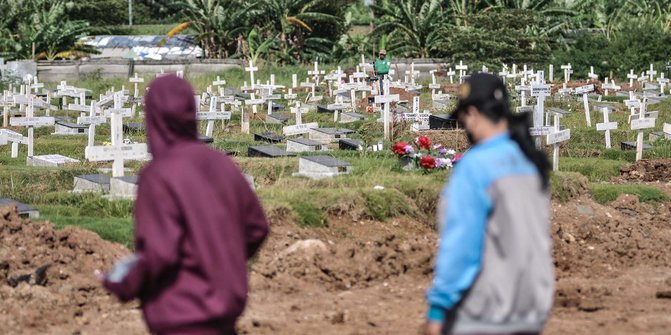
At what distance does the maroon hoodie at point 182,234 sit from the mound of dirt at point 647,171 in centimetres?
1593

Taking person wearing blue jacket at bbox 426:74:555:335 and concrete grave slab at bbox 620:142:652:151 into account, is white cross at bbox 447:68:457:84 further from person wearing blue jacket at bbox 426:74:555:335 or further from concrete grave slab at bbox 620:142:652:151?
person wearing blue jacket at bbox 426:74:555:335

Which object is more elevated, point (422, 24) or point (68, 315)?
point (422, 24)

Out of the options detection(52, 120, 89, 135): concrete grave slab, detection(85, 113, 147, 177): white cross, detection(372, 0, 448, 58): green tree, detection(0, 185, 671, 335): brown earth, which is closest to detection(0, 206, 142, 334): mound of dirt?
detection(0, 185, 671, 335): brown earth

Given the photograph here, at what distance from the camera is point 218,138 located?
1001 inches

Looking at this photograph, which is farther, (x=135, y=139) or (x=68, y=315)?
(x=135, y=139)

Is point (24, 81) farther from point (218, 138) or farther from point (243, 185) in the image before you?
point (243, 185)

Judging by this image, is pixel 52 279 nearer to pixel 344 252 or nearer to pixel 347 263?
pixel 347 263

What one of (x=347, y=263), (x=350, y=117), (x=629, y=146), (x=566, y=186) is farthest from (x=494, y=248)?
(x=350, y=117)

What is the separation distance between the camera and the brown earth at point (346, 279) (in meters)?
10.6

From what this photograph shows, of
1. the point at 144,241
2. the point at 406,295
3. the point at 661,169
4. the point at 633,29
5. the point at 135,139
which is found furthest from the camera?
the point at 633,29

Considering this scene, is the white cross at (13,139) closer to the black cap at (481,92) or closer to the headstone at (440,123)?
the headstone at (440,123)

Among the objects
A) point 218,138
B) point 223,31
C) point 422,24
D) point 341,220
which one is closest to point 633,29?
point 422,24

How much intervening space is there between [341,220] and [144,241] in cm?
963

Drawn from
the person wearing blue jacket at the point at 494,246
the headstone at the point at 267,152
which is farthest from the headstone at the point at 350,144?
the person wearing blue jacket at the point at 494,246
